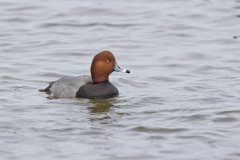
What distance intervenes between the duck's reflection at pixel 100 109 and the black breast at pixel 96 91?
86 mm

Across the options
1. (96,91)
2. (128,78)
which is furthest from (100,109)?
(128,78)

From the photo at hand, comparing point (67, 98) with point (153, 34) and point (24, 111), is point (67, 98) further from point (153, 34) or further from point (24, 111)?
point (153, 34)

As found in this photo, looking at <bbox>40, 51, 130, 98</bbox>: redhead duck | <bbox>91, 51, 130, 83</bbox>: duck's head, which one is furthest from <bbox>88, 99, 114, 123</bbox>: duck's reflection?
<bbox>91, 51, 130, 83</bbox>: duck's head

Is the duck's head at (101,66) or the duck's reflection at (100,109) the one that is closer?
the duck's reflection at (100,109)

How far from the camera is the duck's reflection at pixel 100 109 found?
11219mm

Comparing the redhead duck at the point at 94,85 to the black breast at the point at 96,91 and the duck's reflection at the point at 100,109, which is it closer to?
the black breast at the point at 96,91

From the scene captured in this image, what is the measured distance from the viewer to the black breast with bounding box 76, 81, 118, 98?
1232cm

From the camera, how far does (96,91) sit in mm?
12352

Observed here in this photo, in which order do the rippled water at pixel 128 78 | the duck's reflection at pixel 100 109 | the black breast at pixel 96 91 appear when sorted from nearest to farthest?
the rippled water at pixel 128 78 < the duck's reflection at pixel 100 109 < the black breast at pixel 96 91

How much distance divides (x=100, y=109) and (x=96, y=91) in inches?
22.8

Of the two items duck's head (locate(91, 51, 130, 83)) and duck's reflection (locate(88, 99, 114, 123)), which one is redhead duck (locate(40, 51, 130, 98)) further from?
duck's reflection (locate(88, 99, 114, 123))

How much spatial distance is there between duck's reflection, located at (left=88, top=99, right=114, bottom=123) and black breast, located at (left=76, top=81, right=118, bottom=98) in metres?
0.09

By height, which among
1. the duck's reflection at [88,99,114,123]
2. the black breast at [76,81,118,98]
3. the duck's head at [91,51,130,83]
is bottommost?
the duck's reflection at [88,99,114,123]

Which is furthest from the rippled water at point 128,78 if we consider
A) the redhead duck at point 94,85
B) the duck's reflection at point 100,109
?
the redhead duck at point 94,85
